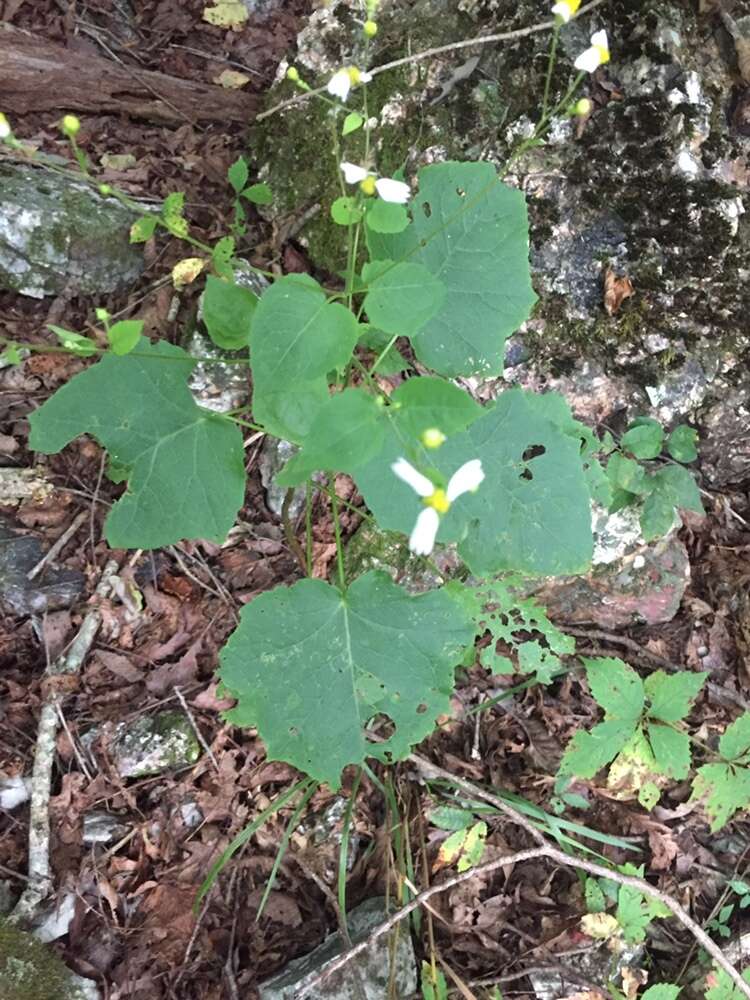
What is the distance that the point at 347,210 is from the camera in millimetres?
1996

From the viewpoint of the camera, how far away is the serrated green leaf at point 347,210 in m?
1.95

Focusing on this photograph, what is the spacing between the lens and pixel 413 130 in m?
3.22

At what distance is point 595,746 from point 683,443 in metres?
1.25

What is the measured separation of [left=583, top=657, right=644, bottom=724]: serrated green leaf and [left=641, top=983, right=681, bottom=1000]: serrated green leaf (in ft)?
3.04

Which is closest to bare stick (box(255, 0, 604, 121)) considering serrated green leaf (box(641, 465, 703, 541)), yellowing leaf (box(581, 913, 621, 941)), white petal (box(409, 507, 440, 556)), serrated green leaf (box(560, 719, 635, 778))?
serrated green leaf (box(641, 465, 703, 541))

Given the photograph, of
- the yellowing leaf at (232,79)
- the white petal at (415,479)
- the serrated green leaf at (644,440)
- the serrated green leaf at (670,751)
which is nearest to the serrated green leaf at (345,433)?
the white petal at (415,479)

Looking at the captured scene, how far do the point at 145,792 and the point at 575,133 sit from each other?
10.1ft

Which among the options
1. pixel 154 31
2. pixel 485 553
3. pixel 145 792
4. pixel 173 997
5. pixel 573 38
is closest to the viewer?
pixel 485 553

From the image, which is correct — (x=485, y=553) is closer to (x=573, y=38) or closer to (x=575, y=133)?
(x=575, y=133)

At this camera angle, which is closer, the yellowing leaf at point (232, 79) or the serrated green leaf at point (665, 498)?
the serrated green leaf at point (665, 498)

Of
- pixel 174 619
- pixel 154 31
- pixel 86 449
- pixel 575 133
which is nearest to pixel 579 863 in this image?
pixel 174 619

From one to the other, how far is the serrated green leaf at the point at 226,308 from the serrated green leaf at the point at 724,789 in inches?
96.4

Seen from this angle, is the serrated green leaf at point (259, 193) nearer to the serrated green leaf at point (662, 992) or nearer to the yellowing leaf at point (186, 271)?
the yellowing leaf at point (186, 271)

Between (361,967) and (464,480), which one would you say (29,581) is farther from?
(464,480)
